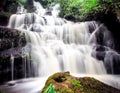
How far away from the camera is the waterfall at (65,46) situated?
9.35 m

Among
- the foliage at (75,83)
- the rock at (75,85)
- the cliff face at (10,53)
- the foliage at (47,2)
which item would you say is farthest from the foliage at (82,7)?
the foliage at (75,83)

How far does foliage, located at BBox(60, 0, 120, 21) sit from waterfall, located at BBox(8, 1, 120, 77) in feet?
3.97

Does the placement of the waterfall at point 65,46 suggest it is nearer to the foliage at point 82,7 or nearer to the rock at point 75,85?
the foliage at point 82,7

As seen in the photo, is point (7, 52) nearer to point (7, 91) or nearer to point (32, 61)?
point (32, 61)

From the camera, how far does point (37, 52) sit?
948cm

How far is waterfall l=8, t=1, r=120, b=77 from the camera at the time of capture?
368 inches

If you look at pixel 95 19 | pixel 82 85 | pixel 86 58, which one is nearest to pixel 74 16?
pixel 95 19

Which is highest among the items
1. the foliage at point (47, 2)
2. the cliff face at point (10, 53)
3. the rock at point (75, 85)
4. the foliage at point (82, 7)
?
the foliage at point (47, 2)

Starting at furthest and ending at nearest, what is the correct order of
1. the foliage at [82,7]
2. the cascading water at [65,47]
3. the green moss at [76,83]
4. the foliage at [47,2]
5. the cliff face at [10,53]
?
the foliage at [47,2], the foliage at [82,7], the cascading water at [65,47], the cliff face at [10,53], the green moss at [76,83]

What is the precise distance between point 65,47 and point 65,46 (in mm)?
142

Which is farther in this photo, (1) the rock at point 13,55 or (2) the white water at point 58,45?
(2) the white water at point 58,45

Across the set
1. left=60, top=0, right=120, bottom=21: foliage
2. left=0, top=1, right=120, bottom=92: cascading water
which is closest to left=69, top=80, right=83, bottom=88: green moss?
left=0, top=1, right=120, bottom=92: cascading water

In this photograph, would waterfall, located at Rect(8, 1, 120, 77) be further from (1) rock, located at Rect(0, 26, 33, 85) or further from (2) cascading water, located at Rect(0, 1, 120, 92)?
(1) rock, located at Rect(0, 26, 33, 85)

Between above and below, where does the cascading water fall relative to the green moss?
above
